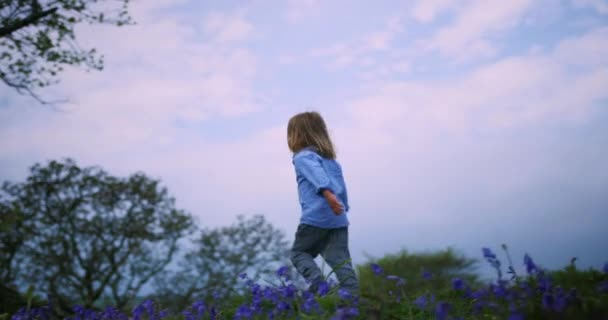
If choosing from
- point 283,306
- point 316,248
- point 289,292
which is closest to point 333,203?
point 316,248

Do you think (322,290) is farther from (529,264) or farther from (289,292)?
(529,264)

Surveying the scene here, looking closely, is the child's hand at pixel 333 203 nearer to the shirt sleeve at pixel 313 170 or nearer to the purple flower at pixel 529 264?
the shirt sleeve at pixel 313 170

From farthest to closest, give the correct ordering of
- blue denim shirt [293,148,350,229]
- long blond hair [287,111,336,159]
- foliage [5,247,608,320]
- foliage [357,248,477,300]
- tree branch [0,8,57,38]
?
foliage [357,248,477,300] → tree branch [0,8,57,38] → long blond hair [287,111,336,159] → blue denim shirt [293,148,350,229] → foliage [5,247,608,320]

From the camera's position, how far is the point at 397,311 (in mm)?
4266

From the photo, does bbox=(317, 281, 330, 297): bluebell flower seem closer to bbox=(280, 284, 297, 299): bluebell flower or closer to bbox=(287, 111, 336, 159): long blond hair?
bbox=(280, 284, 297, 299): bluebell flower

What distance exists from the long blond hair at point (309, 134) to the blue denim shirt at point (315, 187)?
0.41ft

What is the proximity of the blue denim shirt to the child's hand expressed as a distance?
0.32 ft

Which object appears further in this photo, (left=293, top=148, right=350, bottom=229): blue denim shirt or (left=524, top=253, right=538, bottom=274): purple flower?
(left=293, top=148, right=350, bottom=229): blue denim shirt

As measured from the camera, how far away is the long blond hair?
6305 millimetres

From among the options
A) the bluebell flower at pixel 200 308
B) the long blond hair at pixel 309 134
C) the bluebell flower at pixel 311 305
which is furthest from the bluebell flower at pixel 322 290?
the long blond hair at pixel 309 134

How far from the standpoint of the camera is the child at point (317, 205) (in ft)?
19.0

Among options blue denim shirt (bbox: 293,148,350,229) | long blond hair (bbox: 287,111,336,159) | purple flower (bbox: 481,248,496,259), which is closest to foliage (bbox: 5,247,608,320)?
purple flower (bbox: 481,248,496,259)

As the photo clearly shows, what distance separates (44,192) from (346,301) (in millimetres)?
13048

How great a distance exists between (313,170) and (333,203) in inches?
20.0
